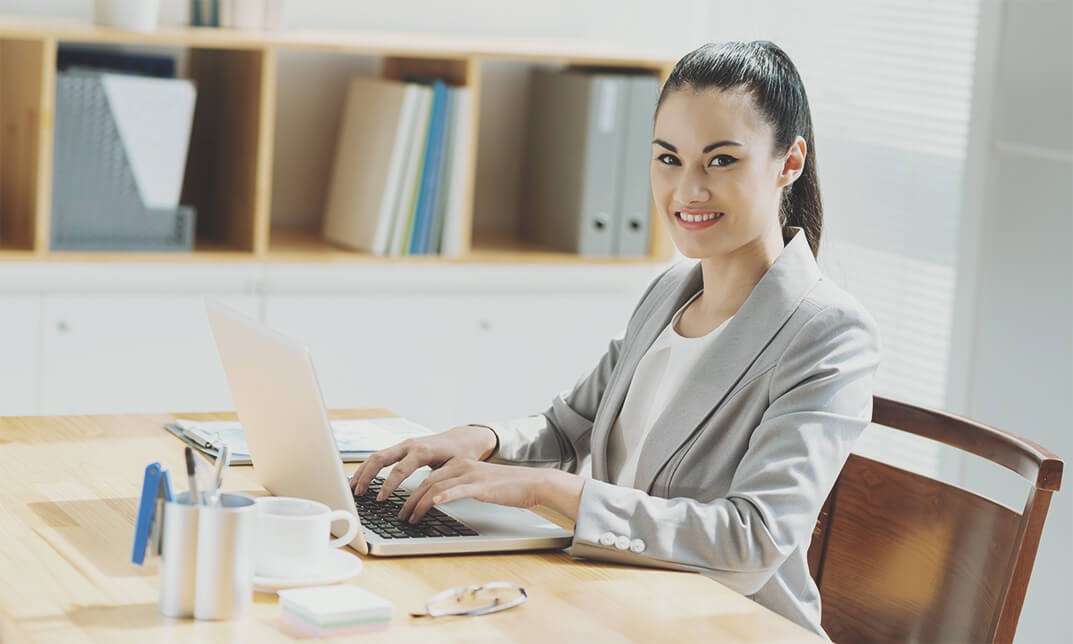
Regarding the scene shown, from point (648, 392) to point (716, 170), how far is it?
0.31 metres

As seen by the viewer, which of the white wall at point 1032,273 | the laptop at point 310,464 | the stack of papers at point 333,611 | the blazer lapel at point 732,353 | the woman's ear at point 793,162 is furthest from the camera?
the white wall at point 1032,273

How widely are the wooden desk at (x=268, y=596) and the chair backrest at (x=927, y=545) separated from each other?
35cm

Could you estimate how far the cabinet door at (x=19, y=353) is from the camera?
2.93 meters

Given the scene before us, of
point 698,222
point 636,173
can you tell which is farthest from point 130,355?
point 698,222

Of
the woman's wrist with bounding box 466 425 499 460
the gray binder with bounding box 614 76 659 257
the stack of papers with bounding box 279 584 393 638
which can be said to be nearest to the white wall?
the gray binder with bounding box 614 76 659 257

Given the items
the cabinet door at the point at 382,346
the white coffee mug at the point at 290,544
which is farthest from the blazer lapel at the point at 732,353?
the cabinet door at the point at 382,346

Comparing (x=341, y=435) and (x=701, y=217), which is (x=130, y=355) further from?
(x=701, y=217)

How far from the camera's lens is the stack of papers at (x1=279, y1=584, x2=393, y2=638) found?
1242 millimetres

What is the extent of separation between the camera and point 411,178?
3230 mm

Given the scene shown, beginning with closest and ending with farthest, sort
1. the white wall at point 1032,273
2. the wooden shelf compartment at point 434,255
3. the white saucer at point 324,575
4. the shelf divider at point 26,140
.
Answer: the white saucer at point 324,575
the white wall at point 1032,273
the shelf divider at point 26,140
the wooden shelf compartment at point 434,255

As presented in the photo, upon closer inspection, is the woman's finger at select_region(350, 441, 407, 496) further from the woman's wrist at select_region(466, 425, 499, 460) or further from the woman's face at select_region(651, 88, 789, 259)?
the woman's face at select_region(651, 88, 789, 259)

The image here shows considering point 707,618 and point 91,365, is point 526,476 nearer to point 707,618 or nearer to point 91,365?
point 707,618

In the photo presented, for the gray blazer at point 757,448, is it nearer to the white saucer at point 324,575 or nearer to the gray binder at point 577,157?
the white saucer at point 324,575

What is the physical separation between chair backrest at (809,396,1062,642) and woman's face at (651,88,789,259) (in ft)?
1.06
